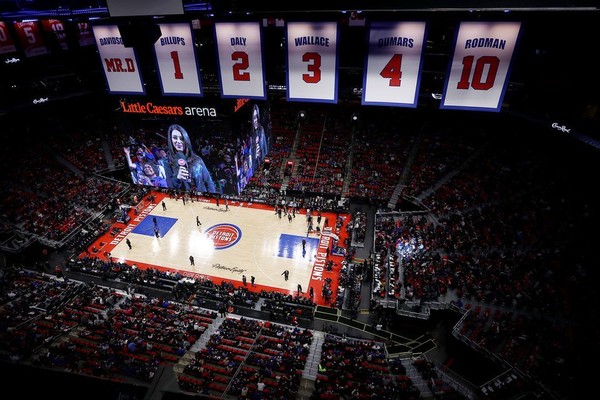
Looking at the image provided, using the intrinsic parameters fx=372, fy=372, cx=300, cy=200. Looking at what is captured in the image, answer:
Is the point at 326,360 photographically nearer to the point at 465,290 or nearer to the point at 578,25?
the point at 465,290

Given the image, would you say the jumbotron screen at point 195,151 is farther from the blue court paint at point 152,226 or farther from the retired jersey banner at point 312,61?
the retired jersey banner at point 312,61

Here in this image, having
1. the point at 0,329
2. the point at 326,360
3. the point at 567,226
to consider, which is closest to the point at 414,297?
the point at 326,360

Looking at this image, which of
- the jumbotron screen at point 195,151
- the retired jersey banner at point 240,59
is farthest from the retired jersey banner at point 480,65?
the jumbotron screen at point 195,151

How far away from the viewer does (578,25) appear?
723 inches

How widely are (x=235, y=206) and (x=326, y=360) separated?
1644 cm

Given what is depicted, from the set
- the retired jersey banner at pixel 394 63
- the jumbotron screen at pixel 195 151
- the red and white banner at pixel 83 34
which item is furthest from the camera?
the red and white banner at pixel 83 34

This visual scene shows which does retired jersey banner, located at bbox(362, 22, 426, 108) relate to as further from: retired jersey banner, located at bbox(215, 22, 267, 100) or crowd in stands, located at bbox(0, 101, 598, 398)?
crowd in stands, located at bbox(0, 101, 598, 398)

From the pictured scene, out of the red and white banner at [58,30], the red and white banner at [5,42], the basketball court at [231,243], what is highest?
the red and white banner at [58,30]

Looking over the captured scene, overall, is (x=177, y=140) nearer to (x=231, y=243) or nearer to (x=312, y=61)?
(x=231, y=243)

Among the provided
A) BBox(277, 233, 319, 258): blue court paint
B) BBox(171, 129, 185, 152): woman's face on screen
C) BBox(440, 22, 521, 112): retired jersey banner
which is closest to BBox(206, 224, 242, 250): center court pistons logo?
BBox(277, 233, 319, 258): blue court paint

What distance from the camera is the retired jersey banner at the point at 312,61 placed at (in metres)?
10.8

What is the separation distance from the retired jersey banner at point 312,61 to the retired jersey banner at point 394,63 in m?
1.06

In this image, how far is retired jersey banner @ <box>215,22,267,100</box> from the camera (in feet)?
37.8

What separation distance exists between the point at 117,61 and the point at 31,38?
11.7m
